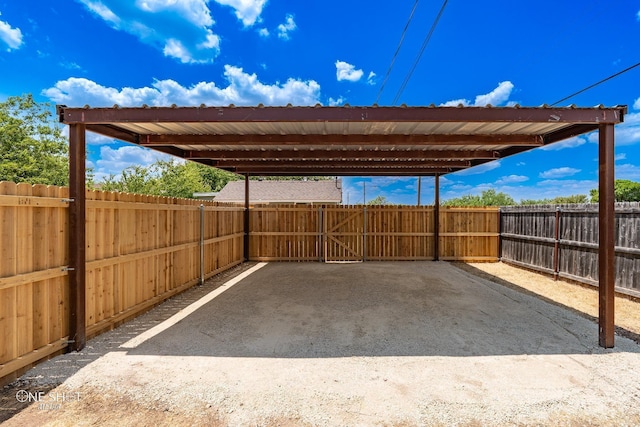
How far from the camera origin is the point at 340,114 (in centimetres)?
365

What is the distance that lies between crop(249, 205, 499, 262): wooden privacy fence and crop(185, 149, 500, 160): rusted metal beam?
11.4 feet

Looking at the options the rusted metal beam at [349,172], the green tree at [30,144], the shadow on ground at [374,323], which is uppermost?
the green tree at [30,144]

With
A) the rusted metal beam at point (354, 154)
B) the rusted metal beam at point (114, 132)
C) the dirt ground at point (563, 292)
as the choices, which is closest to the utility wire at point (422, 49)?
A: the rusted metal beam at point (354, 154)

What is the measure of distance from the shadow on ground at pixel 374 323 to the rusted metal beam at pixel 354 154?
113 inches

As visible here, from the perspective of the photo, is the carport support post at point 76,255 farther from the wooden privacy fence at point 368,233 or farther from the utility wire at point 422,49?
the utility wire at point 422,49

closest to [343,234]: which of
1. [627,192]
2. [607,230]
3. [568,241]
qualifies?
[568,241]

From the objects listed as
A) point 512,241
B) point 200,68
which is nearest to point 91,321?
point 512,241

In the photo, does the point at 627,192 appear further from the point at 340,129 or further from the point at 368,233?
the point at 340,129

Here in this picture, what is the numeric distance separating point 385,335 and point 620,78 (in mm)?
8221

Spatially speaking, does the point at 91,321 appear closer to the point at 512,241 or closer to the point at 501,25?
the point at 512,241

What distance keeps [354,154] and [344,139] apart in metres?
1.54

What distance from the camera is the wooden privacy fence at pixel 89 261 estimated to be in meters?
2.89

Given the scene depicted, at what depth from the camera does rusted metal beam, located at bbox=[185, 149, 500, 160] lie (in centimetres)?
643

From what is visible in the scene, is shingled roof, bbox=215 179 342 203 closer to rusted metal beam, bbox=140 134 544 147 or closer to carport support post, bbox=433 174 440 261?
carport support post, bbox=433 174 440 261
